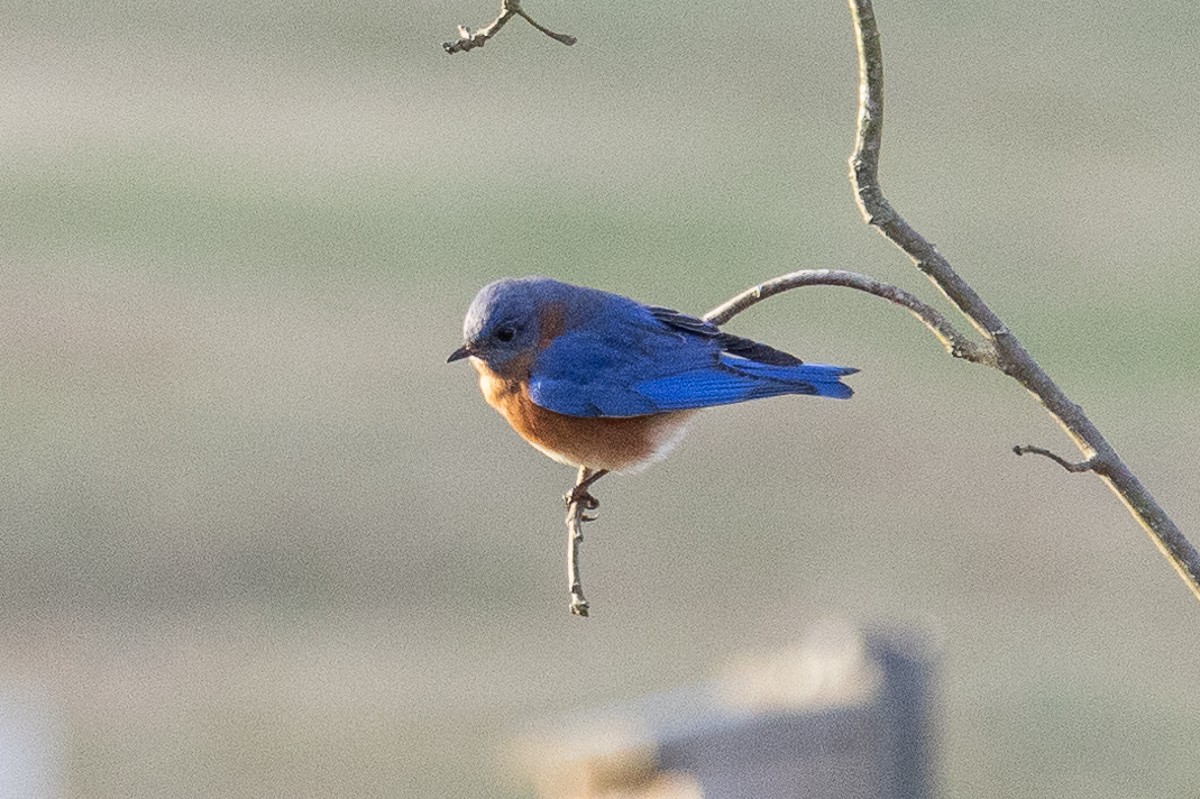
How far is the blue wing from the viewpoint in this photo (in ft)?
17.5

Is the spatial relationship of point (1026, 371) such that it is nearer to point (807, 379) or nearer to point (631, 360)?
point (807, 379)

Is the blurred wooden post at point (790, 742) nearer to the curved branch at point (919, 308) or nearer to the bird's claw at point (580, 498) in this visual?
the bird's claw at point (580, 498)

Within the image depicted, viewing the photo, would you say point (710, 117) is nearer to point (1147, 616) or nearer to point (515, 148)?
point (515, 148)

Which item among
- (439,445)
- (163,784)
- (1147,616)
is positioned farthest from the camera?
(439,445)

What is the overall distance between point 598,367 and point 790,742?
3.93 ft

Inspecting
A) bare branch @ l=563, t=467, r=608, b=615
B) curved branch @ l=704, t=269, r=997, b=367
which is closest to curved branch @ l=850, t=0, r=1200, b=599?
curved branch @ l=704, t=269, r=997, b=367

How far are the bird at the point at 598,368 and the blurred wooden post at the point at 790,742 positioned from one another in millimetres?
692

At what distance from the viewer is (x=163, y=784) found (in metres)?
13.6

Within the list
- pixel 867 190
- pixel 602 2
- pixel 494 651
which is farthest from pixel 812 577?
pixel 602 2

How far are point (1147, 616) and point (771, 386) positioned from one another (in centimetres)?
1262

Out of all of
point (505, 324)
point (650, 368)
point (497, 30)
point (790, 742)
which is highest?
point (497, 30)

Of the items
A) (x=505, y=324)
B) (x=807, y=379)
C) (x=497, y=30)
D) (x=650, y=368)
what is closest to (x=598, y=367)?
(x=650, y=368)

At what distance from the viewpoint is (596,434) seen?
5.45 metres

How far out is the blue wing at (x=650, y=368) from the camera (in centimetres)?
534
